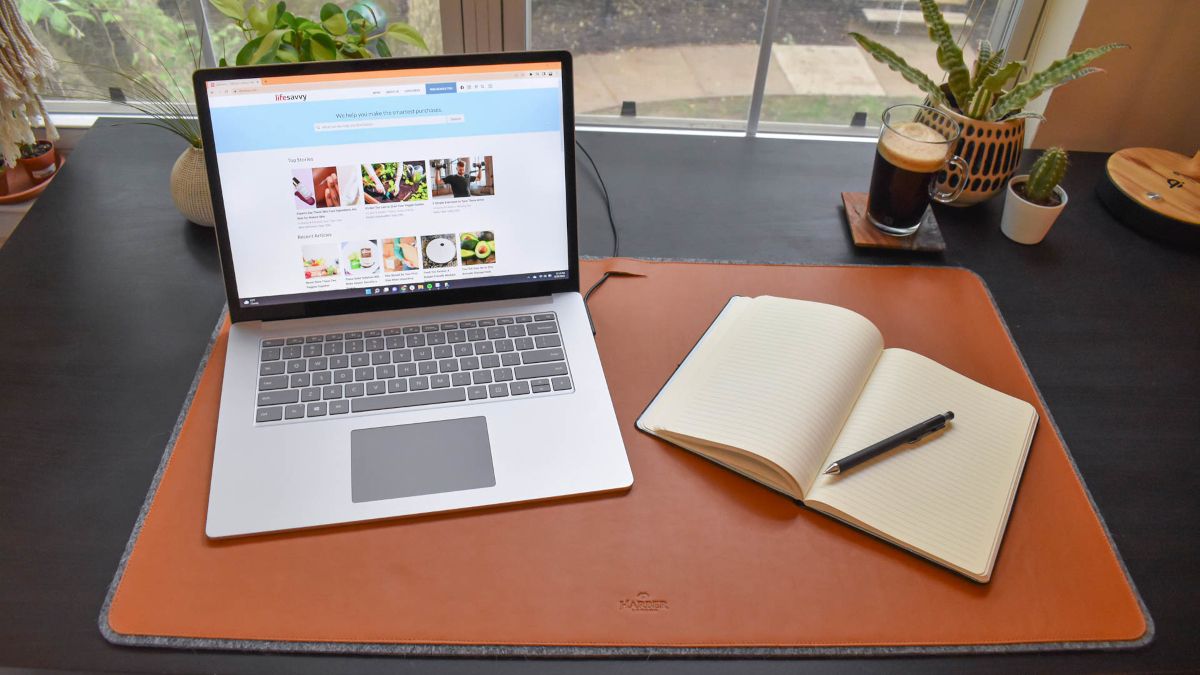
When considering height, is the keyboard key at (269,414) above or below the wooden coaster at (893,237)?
below

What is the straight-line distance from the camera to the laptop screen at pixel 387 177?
846mm

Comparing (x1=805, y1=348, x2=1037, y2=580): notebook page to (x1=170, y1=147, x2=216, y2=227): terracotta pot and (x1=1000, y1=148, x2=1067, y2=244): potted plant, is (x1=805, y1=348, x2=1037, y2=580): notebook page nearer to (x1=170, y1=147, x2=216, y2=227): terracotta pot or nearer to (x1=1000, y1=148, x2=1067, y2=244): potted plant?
(x1=1000, y1=148, x2=1067, y2=244): potted plant

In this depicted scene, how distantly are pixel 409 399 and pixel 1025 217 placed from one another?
2.72 ft

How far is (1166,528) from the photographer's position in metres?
0.81

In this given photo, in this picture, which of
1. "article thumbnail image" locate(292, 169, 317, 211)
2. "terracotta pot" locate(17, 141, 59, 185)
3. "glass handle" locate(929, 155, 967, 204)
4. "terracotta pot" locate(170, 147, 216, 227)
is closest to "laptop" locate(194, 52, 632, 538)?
"article thumbnail image" locate(292, 169, 317, 211)

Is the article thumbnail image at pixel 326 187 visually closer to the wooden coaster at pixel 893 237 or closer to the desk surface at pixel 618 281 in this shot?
the desk surface at pixel 618 281

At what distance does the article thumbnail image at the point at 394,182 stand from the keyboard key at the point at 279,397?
0.68ft

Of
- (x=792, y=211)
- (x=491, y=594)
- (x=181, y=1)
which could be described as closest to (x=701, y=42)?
(x=792, y=211)

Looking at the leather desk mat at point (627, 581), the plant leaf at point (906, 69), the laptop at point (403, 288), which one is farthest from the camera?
the plant leaf at point (906, 69)

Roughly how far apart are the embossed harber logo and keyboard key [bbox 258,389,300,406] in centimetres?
38

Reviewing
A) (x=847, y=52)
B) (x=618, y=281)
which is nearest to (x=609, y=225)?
(x=618, y=281)

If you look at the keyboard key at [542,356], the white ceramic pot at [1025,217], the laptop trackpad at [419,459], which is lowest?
the laptop trackpad at [419,459]

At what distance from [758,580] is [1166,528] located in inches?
15.9

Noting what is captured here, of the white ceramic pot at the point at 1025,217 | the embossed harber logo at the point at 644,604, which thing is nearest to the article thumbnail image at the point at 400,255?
the embossed harber logo at the point at 644,604
